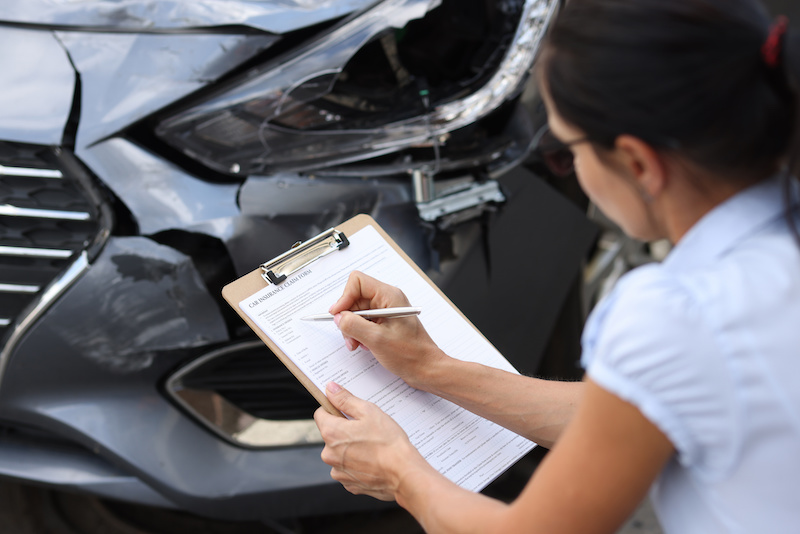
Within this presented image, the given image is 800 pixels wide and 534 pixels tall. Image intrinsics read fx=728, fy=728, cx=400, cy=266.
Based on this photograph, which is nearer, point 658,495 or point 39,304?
point 658,495

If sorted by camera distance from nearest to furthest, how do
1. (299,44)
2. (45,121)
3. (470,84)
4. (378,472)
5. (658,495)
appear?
(658,495), (378,472), (45,121), (299,44), (470,84)

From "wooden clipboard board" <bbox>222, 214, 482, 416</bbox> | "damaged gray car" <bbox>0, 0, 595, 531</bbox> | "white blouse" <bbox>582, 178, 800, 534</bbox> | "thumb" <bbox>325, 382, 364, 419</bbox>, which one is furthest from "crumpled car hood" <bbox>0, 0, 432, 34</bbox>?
"white blouse" <bbox>582, 178, 800, 534</bbox>

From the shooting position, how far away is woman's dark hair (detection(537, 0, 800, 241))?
716 mm

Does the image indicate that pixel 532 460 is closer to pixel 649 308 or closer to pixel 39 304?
pixel 39 304

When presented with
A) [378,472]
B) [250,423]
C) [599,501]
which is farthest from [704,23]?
[250,423]

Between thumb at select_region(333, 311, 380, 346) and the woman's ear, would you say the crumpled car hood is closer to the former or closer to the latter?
thumb at select_region(333, 311, 380, 346)

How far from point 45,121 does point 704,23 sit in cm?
128

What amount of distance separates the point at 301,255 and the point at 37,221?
0.68 meters

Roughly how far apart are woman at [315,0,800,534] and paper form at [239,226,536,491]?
1.05 ft

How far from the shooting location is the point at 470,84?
1733 mm

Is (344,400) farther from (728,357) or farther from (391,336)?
(728,357)

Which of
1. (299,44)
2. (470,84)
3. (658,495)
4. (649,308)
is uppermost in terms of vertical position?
Answer: (299,44)

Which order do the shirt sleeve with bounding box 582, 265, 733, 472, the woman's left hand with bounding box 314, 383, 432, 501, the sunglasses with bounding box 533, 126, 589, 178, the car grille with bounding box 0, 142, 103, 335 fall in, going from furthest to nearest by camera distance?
the car grille with bounding box 0, 142, 103, 335 → the woman's left hand with bounding box 314, 383, 432, 501 → the sunglasses with bounding box 533, 126, 589, 178 → the shirt sleeve with bounding box 582, 265, 733, 472

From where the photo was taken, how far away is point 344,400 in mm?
1134
